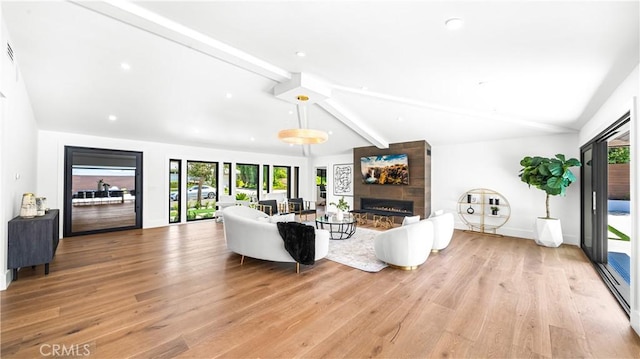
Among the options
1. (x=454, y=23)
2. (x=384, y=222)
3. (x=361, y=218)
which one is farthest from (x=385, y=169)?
(x=454, y=23)

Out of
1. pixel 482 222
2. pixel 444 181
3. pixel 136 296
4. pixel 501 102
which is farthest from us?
pixel 444 181

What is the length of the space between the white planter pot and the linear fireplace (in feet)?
9.48

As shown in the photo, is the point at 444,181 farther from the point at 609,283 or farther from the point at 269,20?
the point at 269,20

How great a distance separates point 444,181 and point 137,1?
25.0 feet

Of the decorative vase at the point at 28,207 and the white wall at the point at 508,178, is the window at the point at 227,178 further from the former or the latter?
the white wall at the point at 508,178

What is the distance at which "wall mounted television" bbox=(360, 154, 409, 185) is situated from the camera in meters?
7.56

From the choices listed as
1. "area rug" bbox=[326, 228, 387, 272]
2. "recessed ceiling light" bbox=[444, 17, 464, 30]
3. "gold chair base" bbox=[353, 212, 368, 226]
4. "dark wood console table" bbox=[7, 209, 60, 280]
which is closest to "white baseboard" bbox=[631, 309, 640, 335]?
"area rug" bbox=[326, 228, 387, 272]

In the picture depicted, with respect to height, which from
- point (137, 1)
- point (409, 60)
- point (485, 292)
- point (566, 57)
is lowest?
point (485, 292)

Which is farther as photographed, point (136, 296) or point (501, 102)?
point (501, 102)

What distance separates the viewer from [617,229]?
4871mm

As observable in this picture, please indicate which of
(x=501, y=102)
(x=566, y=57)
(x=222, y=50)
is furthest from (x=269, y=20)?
(x=501, y=102)

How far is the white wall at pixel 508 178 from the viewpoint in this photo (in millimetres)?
5660

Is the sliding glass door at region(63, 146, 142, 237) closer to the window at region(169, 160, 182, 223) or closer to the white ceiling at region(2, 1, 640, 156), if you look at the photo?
the window at region(169, 160, 182, 223)

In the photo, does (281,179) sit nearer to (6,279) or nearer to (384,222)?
(384,222)
